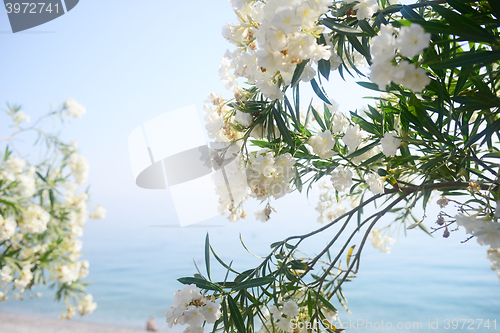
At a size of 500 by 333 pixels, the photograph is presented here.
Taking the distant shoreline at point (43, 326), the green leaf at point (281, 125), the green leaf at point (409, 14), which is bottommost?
the distant shoreline at point (43, 326)

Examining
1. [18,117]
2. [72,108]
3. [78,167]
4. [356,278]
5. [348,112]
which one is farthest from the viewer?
[356,278]

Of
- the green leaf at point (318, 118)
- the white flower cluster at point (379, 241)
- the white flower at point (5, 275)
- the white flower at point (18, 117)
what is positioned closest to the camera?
the green leaf at point (318, 118)

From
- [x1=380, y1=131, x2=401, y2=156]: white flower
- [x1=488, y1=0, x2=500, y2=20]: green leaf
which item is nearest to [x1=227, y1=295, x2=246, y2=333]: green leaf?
[x1=380, y1=131, x2=401, y2=156]: white flower

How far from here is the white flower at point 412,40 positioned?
335 mm

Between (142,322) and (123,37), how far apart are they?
7.52m

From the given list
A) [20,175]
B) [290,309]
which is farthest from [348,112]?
[20,175]

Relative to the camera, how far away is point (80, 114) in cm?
315

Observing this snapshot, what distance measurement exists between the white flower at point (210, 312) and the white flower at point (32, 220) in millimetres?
2399

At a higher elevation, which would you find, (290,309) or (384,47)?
(384,47)

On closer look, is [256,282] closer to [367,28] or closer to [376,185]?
[376,185]

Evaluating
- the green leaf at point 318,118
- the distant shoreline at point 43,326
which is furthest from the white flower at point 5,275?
the distant shoreline at point 43,326

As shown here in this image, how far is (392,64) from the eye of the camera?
0.38 m

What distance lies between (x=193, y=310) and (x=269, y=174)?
0.34 m

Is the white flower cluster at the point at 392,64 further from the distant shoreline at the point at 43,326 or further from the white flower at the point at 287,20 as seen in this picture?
the distant shoreline at the point at 43,326
